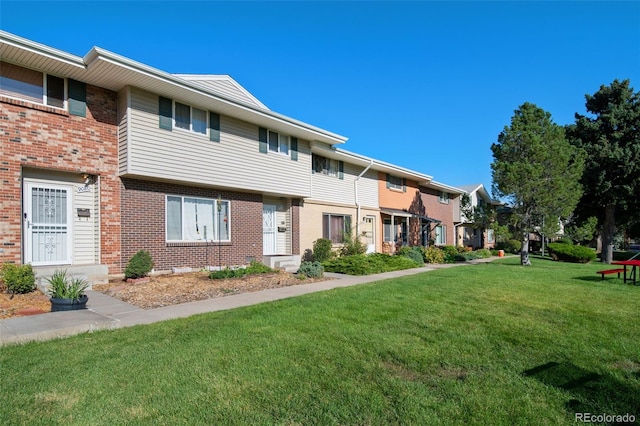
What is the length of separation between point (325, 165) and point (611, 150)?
689 inches

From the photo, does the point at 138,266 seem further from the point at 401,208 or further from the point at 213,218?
the point at 401,208

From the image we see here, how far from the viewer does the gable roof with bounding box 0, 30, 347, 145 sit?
8828mm

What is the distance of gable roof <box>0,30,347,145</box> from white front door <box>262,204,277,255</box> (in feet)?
14.0

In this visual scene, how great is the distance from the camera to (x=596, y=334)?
5.23 metres

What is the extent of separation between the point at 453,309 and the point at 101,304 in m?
7.01

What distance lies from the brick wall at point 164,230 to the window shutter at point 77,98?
2.13 metres

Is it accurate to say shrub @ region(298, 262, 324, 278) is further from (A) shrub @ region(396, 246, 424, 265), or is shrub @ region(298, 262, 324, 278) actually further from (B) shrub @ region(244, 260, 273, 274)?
(A) shrub @ region(396, 246, 424, 265)

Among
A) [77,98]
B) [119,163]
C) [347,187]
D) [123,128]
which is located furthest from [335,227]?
[77,98]

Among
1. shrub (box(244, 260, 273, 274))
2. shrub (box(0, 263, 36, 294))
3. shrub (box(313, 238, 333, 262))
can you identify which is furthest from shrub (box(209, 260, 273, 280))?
shrub (box(0, 263, 36, 294))

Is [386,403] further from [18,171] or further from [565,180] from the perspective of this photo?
[565,180]

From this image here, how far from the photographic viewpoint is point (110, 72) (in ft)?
32.0

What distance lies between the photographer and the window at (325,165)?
1771cm

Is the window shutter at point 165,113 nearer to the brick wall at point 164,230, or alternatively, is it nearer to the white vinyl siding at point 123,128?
the white vinyl siding at point 123,128

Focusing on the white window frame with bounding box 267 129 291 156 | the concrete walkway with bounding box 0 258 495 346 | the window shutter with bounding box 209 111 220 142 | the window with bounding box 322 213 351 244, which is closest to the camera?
the concrete walkway with bounding box 0 258 495 346
